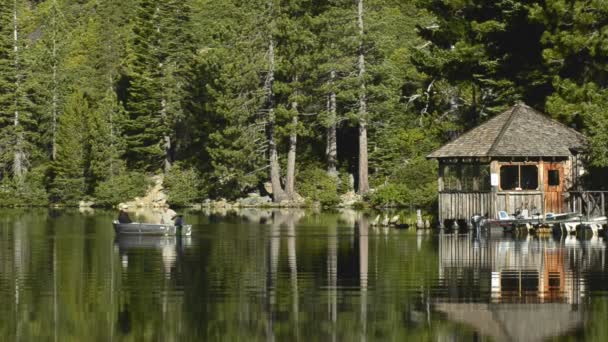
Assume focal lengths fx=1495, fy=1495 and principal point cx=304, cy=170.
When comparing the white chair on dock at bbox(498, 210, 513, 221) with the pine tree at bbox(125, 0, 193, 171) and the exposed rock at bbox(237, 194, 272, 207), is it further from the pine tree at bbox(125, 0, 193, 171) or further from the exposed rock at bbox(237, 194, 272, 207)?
the pine tree at bbox(125, 0, 193, 171)

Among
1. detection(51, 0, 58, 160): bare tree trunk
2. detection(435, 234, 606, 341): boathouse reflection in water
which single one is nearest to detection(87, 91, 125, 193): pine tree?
detection(51, 0, 58, 160): bare tree trunk

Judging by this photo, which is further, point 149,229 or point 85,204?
point 85,204

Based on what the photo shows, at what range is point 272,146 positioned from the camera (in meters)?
98.1

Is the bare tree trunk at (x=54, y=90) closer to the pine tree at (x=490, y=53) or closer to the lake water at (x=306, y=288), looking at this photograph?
the pine tree at (x=490, y=53)

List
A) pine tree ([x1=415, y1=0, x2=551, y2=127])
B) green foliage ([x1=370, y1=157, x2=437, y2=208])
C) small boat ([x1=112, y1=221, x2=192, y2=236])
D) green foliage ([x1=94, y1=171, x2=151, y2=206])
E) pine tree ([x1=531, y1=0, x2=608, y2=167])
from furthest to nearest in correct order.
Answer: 1. green foliage ([x1=94, y1=171, x2=151, y2=206])
2. green foliage ([x1=370, y1=157, x2=437, y2=208])
3. pine tree ([x1=415, y1=0, x2=551, y2=127])
4. pine tree ([x1=531, y1=0, x2=608, y2=167])
5. small boat ([x1=112, y1=221, x2=192, y2=236])

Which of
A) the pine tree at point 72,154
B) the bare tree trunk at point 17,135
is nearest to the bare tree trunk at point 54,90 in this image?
the bare tree trunk at point 17,135

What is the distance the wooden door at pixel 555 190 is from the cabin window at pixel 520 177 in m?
1.12

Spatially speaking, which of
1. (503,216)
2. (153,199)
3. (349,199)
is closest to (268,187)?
(153,199)

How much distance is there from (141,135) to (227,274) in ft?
230

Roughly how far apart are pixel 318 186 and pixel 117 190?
1388 centimetres

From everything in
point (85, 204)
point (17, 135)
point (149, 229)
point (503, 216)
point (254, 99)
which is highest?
point (254, 99)

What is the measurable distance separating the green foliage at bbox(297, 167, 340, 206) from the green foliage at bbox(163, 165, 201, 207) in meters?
6.81

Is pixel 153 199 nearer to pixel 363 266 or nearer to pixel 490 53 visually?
pixel 490 53

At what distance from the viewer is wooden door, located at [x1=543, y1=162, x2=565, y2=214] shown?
57.8 meters
